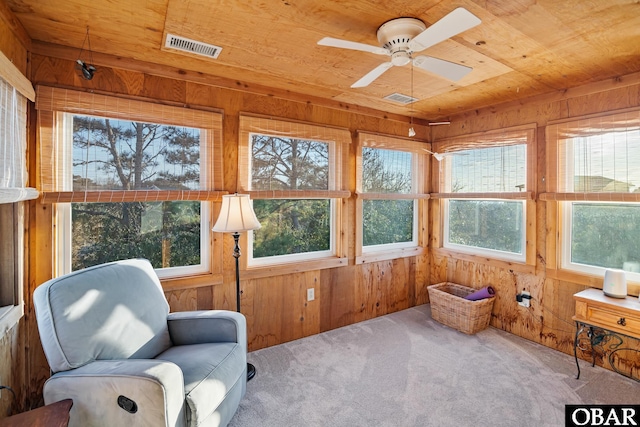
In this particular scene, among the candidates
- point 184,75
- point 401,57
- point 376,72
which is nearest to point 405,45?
point 401,57

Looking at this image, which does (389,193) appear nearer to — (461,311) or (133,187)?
(461,311)

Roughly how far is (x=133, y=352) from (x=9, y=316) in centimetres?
70

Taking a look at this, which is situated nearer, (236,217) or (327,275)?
(236,217)

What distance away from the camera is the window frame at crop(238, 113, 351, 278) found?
2.84 metres

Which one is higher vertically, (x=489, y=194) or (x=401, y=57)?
(x=401, y=57)

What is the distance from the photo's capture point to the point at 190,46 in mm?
2143

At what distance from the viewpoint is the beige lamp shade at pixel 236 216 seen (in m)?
2.38

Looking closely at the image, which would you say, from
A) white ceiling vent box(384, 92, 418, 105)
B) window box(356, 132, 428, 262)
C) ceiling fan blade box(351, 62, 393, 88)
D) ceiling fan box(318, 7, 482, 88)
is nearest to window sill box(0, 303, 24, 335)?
ceiling fan box(318, 7, 482, 88)

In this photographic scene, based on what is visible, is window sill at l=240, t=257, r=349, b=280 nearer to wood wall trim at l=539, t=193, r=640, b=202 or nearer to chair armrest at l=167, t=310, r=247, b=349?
chair armrest at l=167, t=310, r=247, b=349

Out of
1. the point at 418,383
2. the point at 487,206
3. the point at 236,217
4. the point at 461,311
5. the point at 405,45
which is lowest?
the point at 418,383

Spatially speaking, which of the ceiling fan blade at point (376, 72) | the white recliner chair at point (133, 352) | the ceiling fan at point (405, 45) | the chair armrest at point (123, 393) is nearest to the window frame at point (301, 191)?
the white recliner chair at point (133, 352)

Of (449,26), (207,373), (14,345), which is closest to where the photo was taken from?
(449,26)

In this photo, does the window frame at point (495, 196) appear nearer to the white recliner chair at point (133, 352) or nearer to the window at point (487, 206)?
the window at point (487, 206)

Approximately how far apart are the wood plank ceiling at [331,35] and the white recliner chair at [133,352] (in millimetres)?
1462
